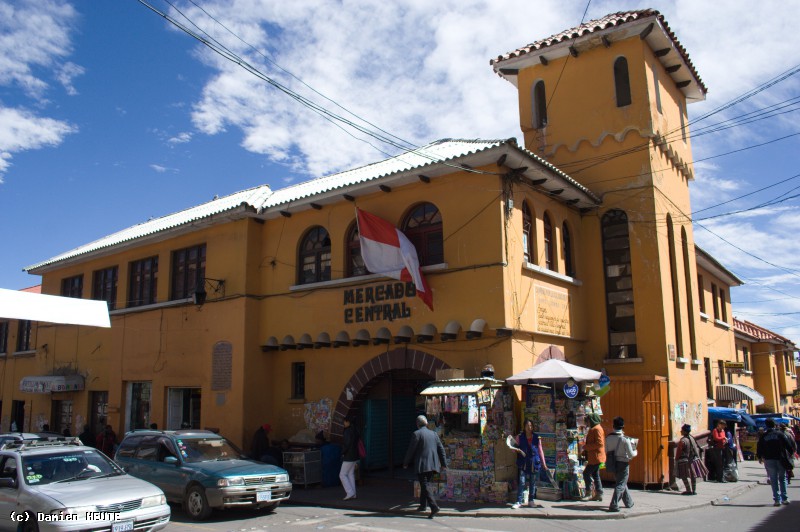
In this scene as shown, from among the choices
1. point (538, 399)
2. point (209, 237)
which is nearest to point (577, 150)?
point (538, 399)

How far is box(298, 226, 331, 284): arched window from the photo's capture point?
1719 cm

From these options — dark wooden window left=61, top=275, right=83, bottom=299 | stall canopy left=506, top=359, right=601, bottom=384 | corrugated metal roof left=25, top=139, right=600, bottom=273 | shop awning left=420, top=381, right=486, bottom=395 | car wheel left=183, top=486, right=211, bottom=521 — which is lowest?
car wheel left=183, top=486, right=211, bottom=521

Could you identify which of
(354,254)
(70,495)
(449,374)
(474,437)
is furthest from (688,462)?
(70,495)

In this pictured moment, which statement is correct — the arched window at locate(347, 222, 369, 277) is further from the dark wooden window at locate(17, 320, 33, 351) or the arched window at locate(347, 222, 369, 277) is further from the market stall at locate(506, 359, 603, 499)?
the dark wooden window at locate(17, 320, 33, 351)

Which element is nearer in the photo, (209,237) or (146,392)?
(209,237)

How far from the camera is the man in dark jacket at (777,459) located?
12.6 metres

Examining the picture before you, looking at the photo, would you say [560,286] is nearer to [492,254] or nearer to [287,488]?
[492,254]

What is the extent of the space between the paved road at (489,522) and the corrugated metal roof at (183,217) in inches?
352

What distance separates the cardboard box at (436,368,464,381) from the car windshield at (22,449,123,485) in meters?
6.36

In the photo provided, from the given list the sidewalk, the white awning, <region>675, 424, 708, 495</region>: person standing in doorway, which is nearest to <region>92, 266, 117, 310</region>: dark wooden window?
the white awning

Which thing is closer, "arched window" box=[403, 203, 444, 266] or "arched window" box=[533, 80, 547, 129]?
"arched window" box=[403, 203, 444, 266]

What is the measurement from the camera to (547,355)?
582 inches

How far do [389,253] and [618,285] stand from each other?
674 cm

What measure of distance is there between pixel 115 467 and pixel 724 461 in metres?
14.1
